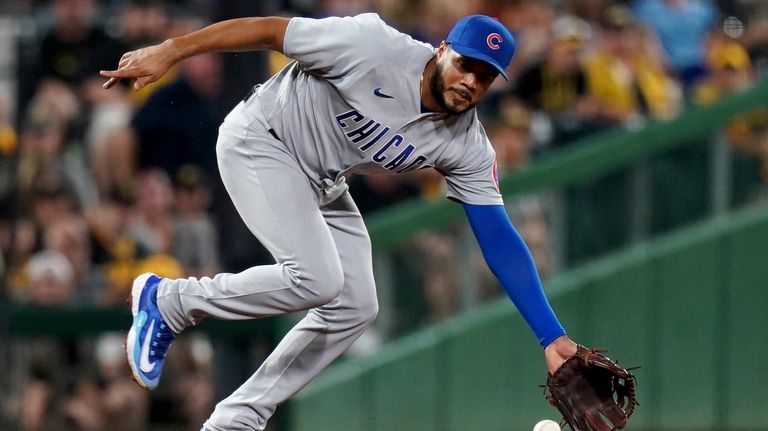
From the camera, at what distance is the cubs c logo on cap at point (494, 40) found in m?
5.47

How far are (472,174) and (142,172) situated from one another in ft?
11.8

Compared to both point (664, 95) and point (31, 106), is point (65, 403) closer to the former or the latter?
point (31, 106)

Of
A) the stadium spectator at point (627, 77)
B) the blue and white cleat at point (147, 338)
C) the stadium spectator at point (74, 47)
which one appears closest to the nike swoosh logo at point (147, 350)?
the blue and white cleat at point (147, 338)

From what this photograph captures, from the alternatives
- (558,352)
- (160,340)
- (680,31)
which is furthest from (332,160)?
(680,31)

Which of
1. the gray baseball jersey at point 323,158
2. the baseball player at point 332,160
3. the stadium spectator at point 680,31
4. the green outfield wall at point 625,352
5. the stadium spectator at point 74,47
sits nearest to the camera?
the baseball player at point 332,160

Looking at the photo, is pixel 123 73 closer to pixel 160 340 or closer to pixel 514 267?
pixel 160 340

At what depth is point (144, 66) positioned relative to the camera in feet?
17.5

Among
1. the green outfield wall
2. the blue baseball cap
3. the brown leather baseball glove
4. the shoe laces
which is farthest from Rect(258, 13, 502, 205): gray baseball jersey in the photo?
the green outfield wall

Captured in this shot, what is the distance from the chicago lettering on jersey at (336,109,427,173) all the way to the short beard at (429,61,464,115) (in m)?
0.22

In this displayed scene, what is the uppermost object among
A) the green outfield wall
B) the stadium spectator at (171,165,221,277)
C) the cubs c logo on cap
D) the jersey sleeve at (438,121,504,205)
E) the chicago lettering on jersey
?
the cubs c logo on cap

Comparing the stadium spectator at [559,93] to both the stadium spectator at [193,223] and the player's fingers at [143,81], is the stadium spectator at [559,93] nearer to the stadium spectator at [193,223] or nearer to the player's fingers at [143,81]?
the stadium spectator at [193,223]

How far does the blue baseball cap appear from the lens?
215 inches

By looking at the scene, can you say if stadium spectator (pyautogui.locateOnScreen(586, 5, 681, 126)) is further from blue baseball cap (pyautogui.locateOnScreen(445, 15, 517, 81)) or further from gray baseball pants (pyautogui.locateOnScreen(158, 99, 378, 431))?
blue baseball cap (pyautogui.locateOnScreen(445, 15, 517, 81))

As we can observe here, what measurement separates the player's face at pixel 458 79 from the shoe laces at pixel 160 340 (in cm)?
146
